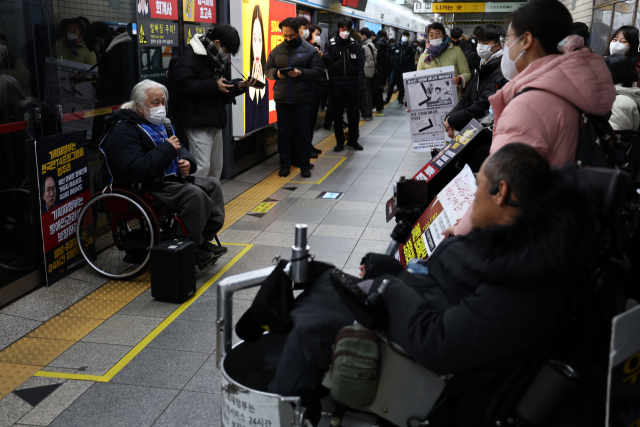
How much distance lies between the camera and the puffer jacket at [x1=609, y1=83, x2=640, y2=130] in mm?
4230

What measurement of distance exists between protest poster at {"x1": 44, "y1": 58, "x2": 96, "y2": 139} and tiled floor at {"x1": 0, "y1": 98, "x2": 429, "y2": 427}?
3.64 feet

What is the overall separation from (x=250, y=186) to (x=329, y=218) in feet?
5.47

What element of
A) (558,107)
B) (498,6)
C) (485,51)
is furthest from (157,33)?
(498,6)

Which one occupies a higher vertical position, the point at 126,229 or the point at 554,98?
the point at 554,98

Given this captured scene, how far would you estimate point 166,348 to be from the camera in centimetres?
335

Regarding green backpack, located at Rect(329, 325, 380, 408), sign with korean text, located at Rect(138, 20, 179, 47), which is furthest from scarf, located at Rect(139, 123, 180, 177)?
green backpack, located at Rect(329, 325, 380, 408)

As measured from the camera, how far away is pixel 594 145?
2.31 meters

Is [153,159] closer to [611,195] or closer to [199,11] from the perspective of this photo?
[199,11]

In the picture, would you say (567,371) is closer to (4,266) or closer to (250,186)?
(4,266)

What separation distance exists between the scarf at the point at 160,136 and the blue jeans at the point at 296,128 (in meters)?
3.28

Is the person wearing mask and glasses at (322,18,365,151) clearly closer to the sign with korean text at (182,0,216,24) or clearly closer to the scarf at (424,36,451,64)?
the scarf at (424,36,451,64)

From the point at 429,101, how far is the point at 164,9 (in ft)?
8.90

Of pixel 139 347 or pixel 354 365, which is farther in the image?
pixel 139 347

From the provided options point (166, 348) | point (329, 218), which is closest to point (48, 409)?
point (166, 348)
